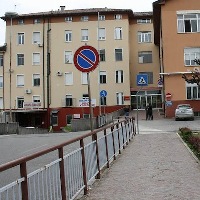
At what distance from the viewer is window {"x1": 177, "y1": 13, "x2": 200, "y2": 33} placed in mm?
40844

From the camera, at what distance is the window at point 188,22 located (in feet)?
134

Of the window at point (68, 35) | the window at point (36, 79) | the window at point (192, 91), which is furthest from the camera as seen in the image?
the window at point (68, 35)

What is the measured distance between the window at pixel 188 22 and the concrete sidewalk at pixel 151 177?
96.3ft

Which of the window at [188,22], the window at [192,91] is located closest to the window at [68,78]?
the window at [188,22]

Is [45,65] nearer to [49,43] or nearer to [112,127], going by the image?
[49,43]

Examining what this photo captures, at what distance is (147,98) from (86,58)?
50102 mm

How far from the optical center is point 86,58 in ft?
29.4

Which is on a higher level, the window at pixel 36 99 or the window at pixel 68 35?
the window at pixel 68 35

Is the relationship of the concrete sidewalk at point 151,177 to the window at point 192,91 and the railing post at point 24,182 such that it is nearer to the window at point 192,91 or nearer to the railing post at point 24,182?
the railing post at point 24,182

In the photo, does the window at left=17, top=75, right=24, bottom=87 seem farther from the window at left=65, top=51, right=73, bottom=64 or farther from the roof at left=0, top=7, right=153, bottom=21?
the roof at left=0, top=7, right=153, bottom=21

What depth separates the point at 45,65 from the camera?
192 ft

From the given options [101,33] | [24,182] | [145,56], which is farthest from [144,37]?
[24,182]

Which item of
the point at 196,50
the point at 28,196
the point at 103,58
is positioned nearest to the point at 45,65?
the point at 103,58

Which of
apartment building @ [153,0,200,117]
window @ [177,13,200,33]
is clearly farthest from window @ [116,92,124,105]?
window @ [177,13,200,33]
